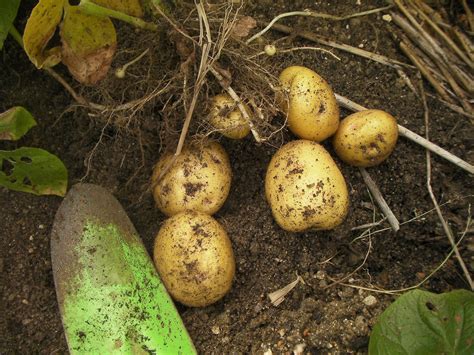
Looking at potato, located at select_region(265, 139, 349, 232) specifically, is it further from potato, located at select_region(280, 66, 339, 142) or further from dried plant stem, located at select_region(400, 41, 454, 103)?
dried plant stem, located at select_region(400, 41, 454, 103)

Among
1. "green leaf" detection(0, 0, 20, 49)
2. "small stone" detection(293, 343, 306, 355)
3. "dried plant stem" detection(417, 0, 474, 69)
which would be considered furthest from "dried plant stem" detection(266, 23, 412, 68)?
"small stone" detection(293, 343, 306, 355)

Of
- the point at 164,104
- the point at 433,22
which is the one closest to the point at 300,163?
the point at 164,104

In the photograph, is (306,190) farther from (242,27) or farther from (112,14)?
(112,14)

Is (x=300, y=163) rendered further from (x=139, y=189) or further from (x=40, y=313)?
(x=40, y=313)

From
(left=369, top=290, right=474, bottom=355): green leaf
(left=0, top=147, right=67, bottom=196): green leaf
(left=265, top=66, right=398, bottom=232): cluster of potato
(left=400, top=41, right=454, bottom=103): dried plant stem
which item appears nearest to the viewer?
(left=369, top=290, right=474, bottom=355): green leaf

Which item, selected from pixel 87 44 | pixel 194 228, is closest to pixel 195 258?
pixel 194 228
